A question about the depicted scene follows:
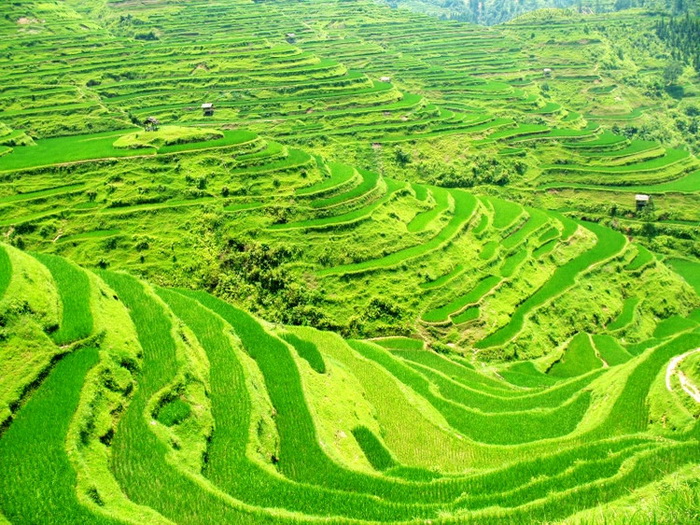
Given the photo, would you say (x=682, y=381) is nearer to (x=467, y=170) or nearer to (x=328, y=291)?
(x=328, y=291)

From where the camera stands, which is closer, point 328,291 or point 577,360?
point 577,360

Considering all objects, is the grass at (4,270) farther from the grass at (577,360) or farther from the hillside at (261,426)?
the grass at (577,360)

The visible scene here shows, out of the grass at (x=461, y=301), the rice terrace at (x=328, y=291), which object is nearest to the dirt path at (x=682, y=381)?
the rice terrace at (x=328, y=291)

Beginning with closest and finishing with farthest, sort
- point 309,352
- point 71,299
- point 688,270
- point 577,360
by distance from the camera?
point 71,299
point 309,352
point 577,360
point 688,270

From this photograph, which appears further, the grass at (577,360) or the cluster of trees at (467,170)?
the cluster of trees at (467,170)

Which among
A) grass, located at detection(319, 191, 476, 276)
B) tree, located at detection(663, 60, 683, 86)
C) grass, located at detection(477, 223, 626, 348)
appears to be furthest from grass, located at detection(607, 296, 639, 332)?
tree, located at detection(663, 60, 683, 86)

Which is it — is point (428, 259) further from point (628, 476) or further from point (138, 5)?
point (138, 5)

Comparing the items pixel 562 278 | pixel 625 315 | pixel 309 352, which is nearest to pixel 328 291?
pixel 309 352
